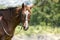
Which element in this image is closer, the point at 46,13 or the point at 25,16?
the point at 25,16

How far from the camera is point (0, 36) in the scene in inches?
319

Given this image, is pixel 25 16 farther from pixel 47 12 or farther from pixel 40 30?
Answer: pixel 47 12

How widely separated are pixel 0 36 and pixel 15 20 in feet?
1.79

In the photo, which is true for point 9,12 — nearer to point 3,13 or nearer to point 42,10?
point 3,13

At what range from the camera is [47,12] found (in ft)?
47.9

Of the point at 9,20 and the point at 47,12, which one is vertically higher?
the point at 9,20

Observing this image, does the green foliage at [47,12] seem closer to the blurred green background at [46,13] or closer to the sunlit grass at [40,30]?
the blurred green background at [46,13]

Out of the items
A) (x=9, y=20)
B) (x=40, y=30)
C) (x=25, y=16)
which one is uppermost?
(x=25, y=16)

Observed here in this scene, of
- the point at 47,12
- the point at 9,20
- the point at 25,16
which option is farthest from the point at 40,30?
the point at 25,16

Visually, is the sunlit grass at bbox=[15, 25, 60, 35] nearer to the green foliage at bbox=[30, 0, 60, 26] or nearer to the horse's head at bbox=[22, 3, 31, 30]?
the green foliage at bbox=[30, 0, 60, 26]

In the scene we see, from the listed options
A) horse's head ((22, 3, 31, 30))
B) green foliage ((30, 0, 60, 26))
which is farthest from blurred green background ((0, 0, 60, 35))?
horse's head ((22, 3, 31, 30))

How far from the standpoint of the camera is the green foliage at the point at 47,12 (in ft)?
47.4

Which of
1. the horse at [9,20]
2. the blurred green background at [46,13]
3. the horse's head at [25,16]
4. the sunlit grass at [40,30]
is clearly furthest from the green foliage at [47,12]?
the horse's head at [25,16]

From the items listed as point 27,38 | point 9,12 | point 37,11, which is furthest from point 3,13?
point 37,11
